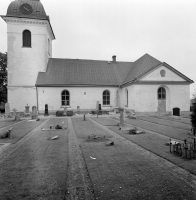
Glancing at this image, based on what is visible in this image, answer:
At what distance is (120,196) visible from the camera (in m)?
4.11

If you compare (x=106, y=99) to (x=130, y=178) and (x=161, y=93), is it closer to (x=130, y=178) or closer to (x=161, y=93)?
(x=161, y=93)

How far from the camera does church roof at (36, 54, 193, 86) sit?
26.3m

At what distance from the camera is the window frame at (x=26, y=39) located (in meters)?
27.1

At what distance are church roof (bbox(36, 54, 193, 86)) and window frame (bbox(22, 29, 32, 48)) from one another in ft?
14.2

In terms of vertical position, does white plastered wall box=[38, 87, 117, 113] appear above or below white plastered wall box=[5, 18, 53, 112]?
below

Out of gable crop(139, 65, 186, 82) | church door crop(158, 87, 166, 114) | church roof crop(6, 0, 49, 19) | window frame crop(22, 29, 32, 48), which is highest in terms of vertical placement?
church roof crop(6, 0, 49, 19)

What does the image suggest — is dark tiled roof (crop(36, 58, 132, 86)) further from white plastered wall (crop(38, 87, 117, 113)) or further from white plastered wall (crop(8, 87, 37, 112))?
white plastered wall (crop(8, 87, 37, 112))

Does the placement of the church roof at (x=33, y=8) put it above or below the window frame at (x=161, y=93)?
above

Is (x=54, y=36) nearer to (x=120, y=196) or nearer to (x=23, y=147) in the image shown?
(x=23, y=147)

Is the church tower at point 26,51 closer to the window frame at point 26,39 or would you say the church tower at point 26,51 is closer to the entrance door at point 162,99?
the window frame at point 26,39

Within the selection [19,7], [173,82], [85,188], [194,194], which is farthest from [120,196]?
[19,7]

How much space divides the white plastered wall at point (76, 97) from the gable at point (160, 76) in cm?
626

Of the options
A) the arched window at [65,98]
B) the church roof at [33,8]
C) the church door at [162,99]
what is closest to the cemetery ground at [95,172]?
the church door at [162,99]

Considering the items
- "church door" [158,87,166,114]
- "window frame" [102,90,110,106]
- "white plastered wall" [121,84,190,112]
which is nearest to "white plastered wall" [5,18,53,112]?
"window frame" [102,90,110,106]
